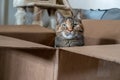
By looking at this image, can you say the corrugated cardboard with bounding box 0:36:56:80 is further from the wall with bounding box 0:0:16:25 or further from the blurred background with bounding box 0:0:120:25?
the wall with bounding box 0:0:16:25

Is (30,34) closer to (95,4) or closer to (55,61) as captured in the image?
(55,61)

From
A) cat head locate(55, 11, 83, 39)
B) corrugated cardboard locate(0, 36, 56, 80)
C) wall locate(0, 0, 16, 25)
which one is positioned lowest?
corrugated cardboard locate(0, 36, 56, 80)

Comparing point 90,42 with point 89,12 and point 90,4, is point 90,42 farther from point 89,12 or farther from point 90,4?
point 90,4

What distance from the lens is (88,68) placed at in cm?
41

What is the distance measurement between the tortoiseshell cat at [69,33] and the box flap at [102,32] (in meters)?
0.07

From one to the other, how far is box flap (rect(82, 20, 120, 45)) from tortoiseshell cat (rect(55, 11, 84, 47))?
73mm

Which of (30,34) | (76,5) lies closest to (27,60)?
(30,34)

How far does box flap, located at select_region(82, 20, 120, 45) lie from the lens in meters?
0.75

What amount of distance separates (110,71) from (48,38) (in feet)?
1.11

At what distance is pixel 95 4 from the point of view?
188cm

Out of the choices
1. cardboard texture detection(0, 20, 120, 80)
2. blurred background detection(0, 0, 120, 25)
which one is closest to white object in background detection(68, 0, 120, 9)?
blurred background detection(0, 0, 120, 25)

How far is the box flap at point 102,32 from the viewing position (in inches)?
29.6

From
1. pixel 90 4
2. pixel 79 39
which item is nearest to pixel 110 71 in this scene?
pixel 79 39

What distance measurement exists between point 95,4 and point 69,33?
4.00 feet
